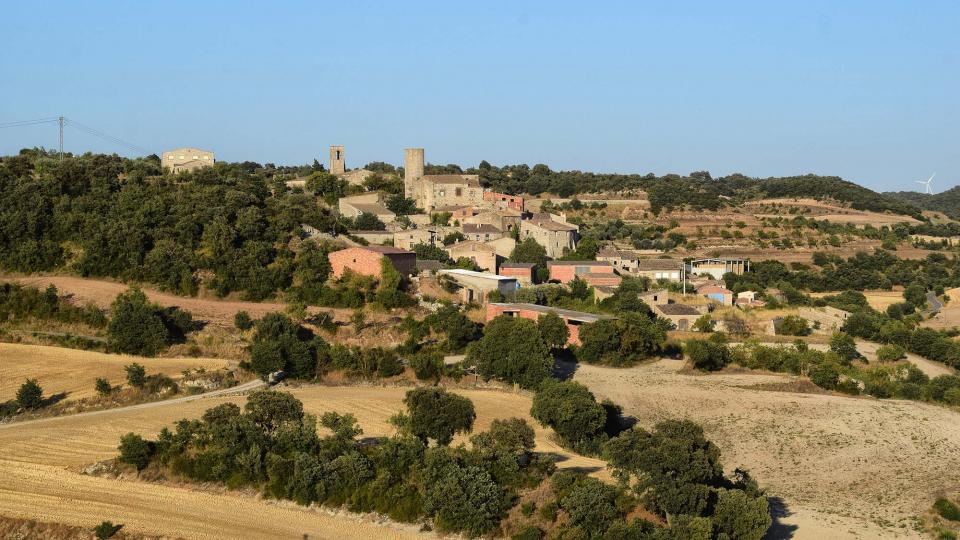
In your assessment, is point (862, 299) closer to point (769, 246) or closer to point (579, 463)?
point (769, 246)

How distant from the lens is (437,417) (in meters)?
24.2

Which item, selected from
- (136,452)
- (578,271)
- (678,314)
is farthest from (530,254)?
(136,452)

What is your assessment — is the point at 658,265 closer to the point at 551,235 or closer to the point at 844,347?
the point at 551,235

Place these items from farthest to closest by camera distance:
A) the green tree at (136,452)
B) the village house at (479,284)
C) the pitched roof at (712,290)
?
the pitched roof at (712,290), the village house at (479,284), the green tree at (136,452)

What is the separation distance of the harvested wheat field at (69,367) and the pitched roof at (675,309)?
17235 millimetres

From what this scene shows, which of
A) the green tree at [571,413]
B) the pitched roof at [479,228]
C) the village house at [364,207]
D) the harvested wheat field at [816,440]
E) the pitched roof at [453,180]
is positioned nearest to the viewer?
the harvested wheat field at [816,440]

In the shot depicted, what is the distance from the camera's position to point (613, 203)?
75.4 meters

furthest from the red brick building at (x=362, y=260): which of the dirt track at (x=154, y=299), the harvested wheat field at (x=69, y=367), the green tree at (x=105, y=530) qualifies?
the green tree at (x=105, y=530)

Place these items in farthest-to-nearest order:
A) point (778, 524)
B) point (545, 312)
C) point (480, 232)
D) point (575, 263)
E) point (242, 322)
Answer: point (480, 232) < point (575, 263) < point (545, 312) < point (242, 322) < point (778, 524)

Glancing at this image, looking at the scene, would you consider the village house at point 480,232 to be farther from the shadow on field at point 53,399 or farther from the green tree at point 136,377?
the shadow on field at point 53,399

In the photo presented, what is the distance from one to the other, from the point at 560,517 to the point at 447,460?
2.63 m

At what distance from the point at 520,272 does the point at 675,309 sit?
6.68 meters

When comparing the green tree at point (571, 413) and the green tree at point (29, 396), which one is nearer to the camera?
the green tree at point (571, 413)

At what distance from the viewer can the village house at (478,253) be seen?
46.7 metres
